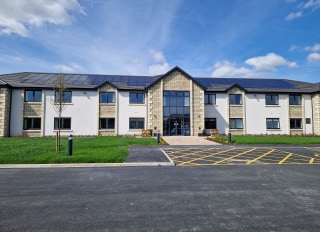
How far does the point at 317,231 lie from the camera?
3623 mm

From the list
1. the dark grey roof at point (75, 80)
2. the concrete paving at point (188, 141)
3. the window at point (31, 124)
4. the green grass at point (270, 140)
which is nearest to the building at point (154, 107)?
the window at point (31, 124)

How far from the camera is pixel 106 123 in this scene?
26.1 m

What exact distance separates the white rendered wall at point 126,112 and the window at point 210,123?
8502 millimetres

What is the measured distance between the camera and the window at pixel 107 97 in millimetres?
26203

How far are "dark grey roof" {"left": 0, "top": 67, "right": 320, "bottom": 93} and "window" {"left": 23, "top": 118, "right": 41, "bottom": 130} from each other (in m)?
4.28

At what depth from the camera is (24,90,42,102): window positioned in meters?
25.0

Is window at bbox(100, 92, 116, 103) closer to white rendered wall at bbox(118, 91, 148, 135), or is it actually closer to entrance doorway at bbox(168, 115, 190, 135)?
white rendered wall at bbox(118, 91, 148, 135)

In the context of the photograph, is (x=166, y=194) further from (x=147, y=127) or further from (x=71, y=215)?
(x=147, y=127)

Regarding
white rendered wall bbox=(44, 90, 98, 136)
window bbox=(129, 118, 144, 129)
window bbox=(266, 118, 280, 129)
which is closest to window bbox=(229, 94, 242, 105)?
window bbox=(266, 118, 280, 129)

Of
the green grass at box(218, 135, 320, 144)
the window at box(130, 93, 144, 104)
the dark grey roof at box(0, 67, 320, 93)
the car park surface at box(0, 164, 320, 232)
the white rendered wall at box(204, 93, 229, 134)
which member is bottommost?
the car park surface at box(0, 164, 320, 232)

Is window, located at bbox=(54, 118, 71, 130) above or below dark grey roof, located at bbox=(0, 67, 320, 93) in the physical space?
below

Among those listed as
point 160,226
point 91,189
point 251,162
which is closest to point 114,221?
point 160,226

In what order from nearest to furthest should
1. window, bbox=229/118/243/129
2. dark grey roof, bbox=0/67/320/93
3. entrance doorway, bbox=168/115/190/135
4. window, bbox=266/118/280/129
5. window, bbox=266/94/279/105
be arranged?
1. dark grey roof, bbox=0/67/320/93
2. entrance doorway, bbox=168/115/190/135
3. window, bbox=229/118/243/129
4. window, bbox=266/118/280/129
5. window, bbox=266/94/279/105

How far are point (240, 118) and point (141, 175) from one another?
24080 mm
